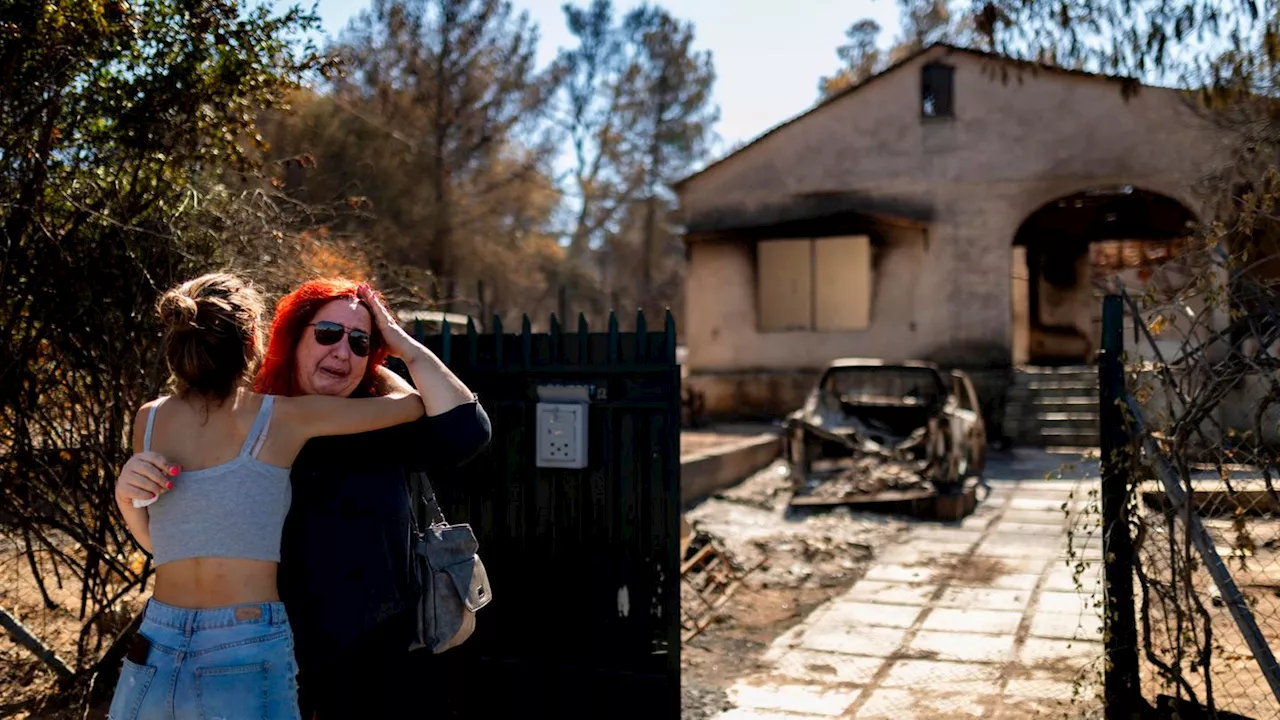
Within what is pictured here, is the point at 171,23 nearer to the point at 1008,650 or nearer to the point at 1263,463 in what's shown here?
the point at 1263,463

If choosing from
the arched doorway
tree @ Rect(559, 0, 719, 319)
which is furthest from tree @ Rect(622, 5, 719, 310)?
the arched doorway

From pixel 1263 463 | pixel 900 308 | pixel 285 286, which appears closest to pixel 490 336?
pixel 285 286

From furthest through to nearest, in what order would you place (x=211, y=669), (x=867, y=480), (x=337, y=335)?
(x=867, y=480), (x=337, y=335), (x=211, y=669)

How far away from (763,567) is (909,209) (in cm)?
1287

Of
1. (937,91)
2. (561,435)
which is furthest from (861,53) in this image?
(561,435)

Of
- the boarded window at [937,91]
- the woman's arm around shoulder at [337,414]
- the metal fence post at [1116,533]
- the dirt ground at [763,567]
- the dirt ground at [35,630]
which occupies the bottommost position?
the dirt ground at [763,567]

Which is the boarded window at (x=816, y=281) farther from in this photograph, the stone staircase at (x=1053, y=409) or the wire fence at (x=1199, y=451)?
the wire fence at (x=1199, y=451)

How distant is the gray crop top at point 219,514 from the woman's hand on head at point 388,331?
0.49 meters

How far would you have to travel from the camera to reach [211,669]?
228 centimetres

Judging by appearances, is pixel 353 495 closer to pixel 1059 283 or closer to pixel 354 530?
pixel 354 530

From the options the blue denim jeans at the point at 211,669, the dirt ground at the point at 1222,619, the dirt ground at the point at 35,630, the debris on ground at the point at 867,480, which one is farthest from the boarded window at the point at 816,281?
the blue denim jeans at the point at 211,669

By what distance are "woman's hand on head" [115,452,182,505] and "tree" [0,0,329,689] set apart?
2432 mm

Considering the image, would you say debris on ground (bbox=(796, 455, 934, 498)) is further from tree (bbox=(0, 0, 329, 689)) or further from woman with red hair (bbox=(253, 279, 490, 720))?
woman with red hair (bbox=(253, 279, 490, 720))

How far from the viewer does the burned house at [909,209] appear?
18469 millimetres
